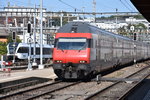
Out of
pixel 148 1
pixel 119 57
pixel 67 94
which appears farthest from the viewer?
pixel 119 57

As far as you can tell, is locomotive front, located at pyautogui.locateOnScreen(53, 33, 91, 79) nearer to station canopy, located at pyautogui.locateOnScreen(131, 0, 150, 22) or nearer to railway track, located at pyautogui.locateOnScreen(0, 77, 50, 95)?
railway track, located at pyautogui.locateOnScreen(0, 77, 50, 95)

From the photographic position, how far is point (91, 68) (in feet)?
65.1

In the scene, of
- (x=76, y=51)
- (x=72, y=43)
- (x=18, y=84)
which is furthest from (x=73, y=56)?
(x=18, y=84)

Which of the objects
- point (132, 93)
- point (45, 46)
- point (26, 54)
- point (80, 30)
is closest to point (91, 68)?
point (80, 30)

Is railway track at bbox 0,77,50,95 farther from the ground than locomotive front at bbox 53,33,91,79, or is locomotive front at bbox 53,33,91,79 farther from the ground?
locomotive front at bbox 53,33,91,79

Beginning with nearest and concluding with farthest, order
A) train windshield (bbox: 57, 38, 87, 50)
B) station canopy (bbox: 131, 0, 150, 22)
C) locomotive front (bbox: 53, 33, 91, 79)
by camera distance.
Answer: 1. station canopy (bbox: 131, 0, 150, 22)
2. locomotive front (bbox: 53, 33, 91, 79)
3. train windshield (bbox: 57, 38, 87, 50)

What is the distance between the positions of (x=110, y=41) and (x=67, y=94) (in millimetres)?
11587

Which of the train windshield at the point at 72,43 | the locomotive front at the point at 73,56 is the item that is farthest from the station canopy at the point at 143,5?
the train windshield at the point at 72,43

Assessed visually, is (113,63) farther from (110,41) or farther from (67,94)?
(67,94)

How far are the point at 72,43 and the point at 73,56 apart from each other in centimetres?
83

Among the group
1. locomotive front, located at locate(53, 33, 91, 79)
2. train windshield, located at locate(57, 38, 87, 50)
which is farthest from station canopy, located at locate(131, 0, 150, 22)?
train windshield, located at locate(57, 38, 87, 50)

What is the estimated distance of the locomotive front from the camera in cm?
1933

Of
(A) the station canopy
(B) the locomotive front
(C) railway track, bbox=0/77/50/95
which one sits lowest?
(C) railway track, bbox=0/77/50/95

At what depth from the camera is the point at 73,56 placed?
19406mm
